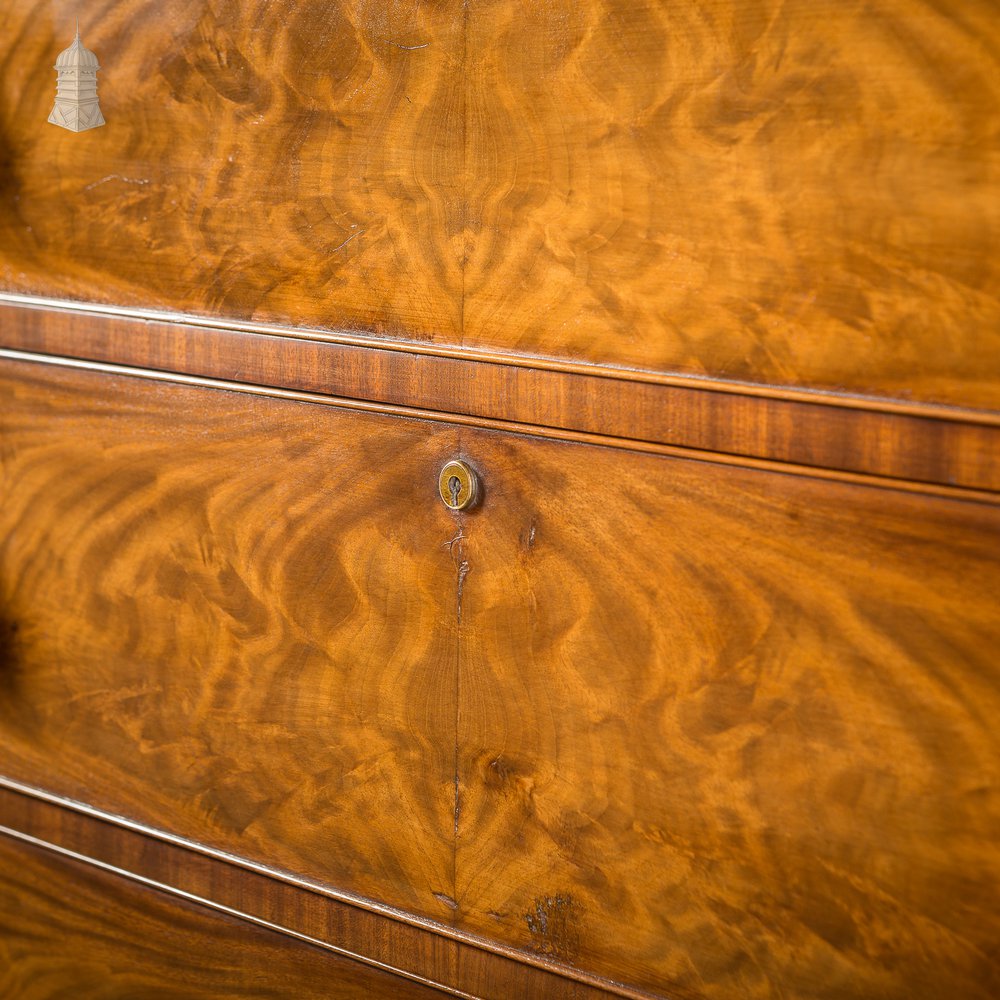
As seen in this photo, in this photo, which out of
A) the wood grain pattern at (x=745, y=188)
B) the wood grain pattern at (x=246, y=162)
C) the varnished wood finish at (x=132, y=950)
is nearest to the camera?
the wood grain pattern at (x=745, y=188)

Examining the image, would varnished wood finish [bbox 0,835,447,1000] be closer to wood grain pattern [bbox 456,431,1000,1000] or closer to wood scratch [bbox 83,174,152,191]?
wood grain pattern [bbox 456,431,1000,1000]


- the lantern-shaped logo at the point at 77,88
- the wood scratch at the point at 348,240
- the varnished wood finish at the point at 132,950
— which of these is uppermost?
the lantern-shaped logo at the point at 77,88

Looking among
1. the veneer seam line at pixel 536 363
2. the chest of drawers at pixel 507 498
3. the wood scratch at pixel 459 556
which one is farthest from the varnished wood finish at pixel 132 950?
the veneer seam line at pixel 536 363

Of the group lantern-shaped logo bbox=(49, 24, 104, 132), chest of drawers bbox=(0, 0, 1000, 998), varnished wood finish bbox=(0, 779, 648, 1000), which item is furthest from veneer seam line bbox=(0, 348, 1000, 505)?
varnished wood finish bbox=(0, 779, 648, 1000)

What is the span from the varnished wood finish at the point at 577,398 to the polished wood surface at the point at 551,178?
0.5 inches

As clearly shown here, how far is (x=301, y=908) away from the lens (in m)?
0.60

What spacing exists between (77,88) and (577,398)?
33cm

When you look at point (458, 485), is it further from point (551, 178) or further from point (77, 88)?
point (77, 88)

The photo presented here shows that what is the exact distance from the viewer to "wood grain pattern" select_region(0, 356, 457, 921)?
1.79 ft

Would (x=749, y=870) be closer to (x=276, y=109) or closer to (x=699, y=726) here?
(x=699, y=726)

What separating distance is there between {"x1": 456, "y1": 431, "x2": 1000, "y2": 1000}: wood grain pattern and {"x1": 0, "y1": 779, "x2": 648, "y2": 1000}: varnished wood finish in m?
0.02

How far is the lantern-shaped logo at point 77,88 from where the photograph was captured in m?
0.57

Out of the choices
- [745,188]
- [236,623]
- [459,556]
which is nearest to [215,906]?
[236,623]

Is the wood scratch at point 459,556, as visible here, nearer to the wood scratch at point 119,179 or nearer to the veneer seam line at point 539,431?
the veneer seam line at point 539,431
